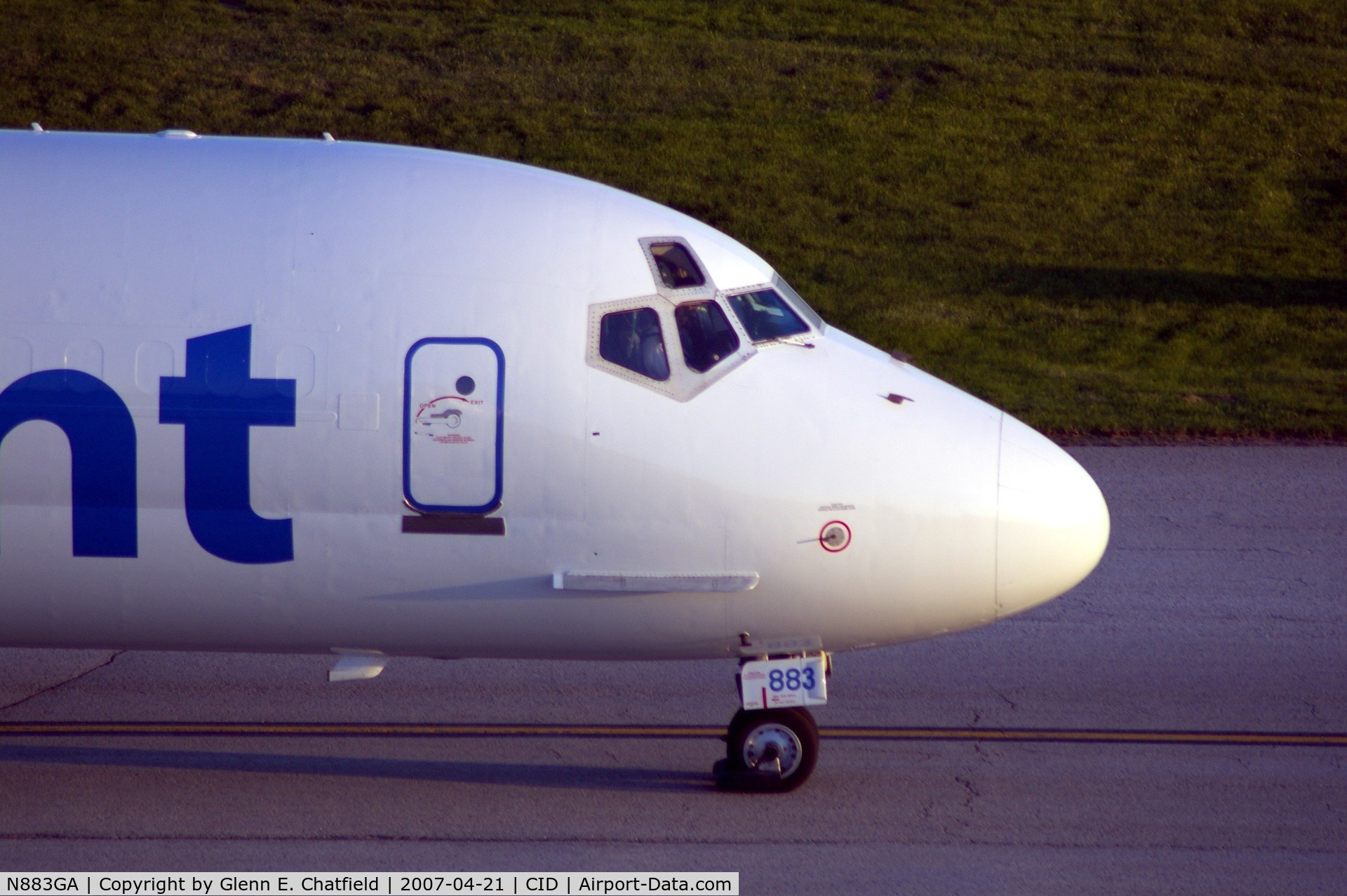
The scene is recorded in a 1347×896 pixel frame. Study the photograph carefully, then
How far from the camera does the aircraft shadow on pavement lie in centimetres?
747

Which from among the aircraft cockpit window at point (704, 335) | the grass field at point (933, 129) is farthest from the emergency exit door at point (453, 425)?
the grass field at point (933, 129)

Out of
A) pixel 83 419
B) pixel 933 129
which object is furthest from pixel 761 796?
pixel 933 129

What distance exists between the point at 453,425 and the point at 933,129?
67.2 ft

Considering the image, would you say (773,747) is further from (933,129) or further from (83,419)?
(933,129)

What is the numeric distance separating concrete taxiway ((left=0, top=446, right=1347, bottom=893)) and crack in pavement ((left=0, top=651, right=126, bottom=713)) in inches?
0.8

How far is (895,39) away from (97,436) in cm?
2481

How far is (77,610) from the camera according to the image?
6613 millimetres

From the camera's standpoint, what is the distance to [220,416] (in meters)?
6.38

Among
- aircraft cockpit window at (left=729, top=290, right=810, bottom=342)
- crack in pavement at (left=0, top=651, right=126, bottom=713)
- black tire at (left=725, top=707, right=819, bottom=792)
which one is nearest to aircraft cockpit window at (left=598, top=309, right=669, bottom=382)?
aircraft cockpit window at (left=729, top=290, right=810, bottom=342)

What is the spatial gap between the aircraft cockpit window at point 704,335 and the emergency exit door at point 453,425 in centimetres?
87

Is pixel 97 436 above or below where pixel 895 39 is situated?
below

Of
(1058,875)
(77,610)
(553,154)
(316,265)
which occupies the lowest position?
(1058,875)

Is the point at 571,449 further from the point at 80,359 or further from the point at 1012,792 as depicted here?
the point at 1012,792

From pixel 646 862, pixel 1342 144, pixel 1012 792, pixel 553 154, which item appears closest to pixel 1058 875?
pixel 1012 792
